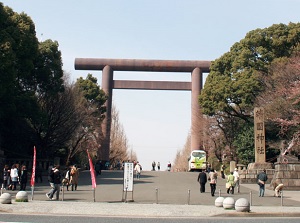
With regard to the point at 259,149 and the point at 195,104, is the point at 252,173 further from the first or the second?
the point at 195,104

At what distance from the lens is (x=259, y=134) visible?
98.2 ft

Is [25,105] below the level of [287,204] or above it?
above

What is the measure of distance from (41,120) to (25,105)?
5.97ft

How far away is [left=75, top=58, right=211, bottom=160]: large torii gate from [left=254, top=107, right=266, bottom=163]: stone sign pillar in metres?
14.7

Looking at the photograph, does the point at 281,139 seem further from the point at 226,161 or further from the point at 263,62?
the point at 226,161

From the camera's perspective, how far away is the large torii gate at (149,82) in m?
45.3

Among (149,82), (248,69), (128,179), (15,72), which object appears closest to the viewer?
(128,179)

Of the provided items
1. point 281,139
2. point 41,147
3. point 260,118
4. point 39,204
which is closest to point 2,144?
point 41,147

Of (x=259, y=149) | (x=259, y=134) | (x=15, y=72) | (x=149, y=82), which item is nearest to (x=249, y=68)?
(x=259, y=134)

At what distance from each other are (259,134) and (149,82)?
18886 mm

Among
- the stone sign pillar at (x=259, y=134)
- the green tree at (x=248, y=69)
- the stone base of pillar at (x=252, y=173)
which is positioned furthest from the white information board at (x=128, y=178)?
the green tree at (x=248, y=69)

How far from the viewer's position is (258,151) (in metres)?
29.9

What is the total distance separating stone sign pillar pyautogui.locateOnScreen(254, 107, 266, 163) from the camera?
29.8 m

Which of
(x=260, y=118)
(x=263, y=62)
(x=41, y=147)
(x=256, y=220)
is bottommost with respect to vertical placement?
(x=256, y=220)
